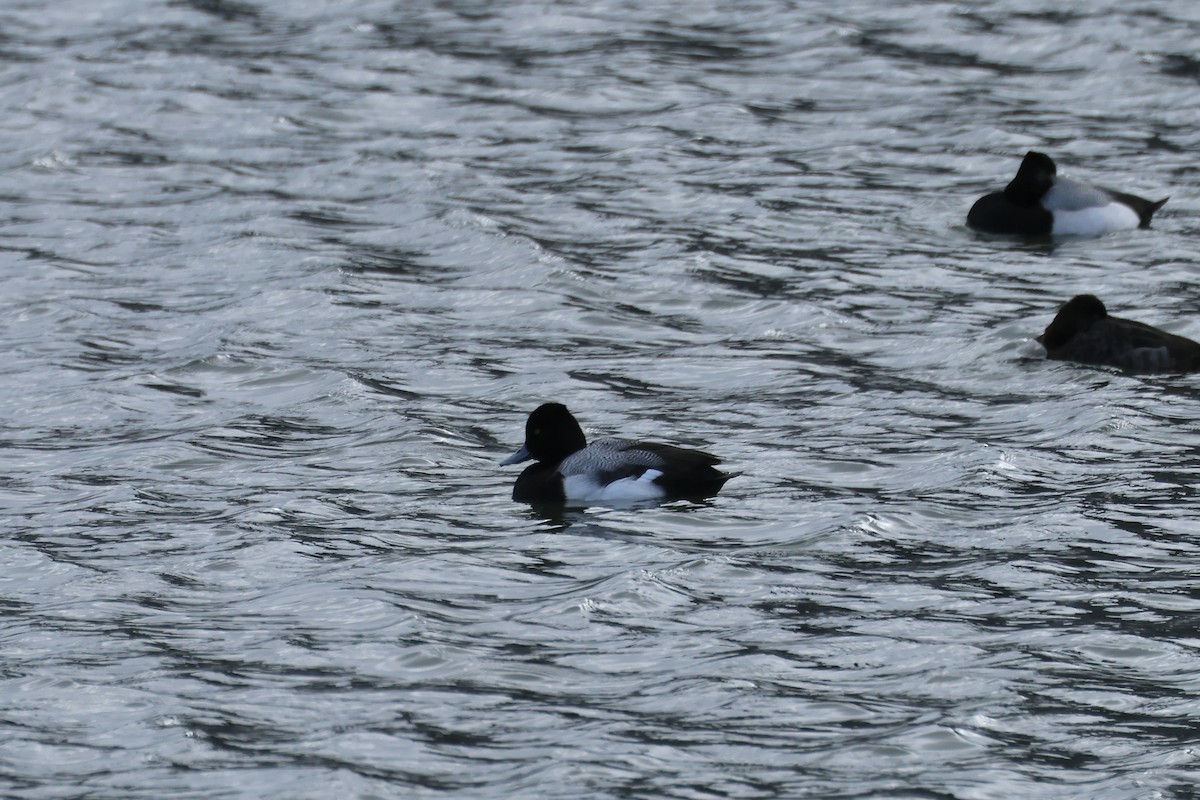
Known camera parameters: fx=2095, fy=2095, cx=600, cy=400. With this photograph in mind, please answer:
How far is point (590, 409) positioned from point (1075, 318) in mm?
3263

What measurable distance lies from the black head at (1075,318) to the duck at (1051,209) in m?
3.55

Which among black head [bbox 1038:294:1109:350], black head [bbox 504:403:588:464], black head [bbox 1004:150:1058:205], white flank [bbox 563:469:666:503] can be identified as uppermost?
black head [bbox 1004:150:1058:205]

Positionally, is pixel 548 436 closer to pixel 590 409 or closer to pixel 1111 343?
pixel 590 409

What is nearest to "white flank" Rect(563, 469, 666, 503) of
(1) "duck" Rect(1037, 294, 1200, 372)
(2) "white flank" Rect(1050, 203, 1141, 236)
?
(1) "duck" Rect(1037, 294, 1200, 372)

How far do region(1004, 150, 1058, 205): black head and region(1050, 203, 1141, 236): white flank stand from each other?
0.79 ft

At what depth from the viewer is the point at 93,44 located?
971 inches

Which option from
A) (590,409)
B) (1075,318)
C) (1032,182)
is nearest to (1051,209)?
(1032,182)

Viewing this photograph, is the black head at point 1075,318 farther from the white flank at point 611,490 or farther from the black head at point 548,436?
the black head at point 548,436

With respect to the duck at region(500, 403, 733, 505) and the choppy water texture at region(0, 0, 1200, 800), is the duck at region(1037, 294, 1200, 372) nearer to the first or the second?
the choppy water texture at region(0, 0, 1200, 800)

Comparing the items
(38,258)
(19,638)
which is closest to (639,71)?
(38,258)

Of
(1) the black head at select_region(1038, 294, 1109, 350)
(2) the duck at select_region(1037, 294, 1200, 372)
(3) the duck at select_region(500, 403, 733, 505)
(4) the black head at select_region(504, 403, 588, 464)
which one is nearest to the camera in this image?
(3) the duck at select_region(500, 403, 733, 505)

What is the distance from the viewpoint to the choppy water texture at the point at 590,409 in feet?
27.1

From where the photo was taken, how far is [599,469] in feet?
37.2

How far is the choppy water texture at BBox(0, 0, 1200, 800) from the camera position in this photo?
27.1ft
